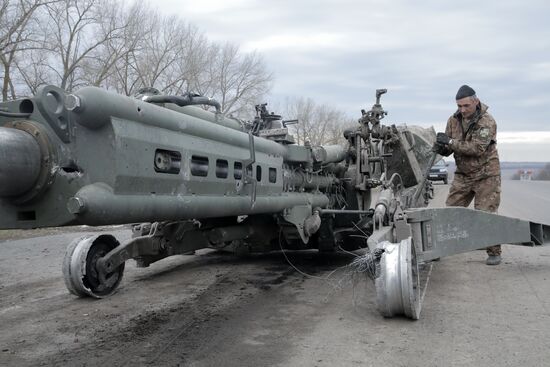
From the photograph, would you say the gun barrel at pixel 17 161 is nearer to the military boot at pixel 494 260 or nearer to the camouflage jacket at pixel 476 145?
the camouflage jacket at pixel 476 145

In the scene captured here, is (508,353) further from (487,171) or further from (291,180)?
(487,171)

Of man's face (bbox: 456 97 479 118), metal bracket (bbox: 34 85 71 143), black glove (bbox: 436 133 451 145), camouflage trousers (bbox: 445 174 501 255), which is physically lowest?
camouflage trousers (bbox: 445 174 501 255)

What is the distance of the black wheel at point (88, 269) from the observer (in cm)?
548

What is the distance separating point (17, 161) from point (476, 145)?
5601mm

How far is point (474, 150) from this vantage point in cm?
720

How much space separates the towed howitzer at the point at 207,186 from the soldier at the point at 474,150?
56cm

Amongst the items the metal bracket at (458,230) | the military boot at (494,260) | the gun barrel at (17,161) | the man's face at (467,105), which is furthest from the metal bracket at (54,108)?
the military boot at (494,260)

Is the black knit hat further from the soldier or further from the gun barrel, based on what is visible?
the gun barrel

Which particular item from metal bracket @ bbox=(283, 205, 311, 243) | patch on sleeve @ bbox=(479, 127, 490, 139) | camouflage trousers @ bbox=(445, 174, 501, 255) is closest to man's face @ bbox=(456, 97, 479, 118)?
patch on sleeve @ bbox=(479, 127, 490, 139)

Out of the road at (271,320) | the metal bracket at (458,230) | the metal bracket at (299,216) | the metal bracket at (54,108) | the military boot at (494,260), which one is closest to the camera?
the metal bracket at (54,108)

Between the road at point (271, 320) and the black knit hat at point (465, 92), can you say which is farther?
the black knit hat at point (465, 92)

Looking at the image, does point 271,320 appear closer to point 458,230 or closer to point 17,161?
point 458,230

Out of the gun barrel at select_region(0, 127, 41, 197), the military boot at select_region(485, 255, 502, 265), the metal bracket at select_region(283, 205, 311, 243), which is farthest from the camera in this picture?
the military boot at select_region(485, 255, 502, 265)

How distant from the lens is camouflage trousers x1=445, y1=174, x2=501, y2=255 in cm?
741
